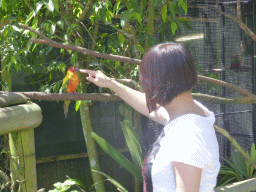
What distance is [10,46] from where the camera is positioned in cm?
239

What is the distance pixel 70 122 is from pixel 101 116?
34cm

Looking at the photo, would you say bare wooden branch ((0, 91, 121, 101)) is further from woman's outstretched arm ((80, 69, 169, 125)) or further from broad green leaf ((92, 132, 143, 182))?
broad green leaf ((92, 132, 143, 182))

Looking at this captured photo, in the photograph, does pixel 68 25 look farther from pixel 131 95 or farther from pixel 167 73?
pixel 167 73

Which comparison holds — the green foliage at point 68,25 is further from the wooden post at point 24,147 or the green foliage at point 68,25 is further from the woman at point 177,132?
the woman at point 177,132

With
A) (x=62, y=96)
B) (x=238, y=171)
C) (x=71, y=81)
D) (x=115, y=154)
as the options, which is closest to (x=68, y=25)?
(x=71, y=81)

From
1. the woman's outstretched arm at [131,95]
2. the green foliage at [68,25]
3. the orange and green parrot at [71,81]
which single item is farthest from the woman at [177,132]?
the orange and green parrot at [71,81]

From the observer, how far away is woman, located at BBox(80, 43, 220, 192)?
2.68ft

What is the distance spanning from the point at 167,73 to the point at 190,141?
0.19m

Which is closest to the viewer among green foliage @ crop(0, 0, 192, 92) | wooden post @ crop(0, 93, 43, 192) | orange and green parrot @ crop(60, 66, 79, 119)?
wooden post @ crop(0, 93, 43, 192)

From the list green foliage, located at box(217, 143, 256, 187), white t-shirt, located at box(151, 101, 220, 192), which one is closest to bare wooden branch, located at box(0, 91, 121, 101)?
white t-shirt, located at box(151, 101, 220, 192)

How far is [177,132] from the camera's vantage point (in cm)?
87

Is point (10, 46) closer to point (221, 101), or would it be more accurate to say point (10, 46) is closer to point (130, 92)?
point (130, 92)

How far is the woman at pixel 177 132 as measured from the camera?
815 mm

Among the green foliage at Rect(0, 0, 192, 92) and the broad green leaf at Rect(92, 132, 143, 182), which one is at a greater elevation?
the green foliage at Rect(0, 0, 192, 92)
